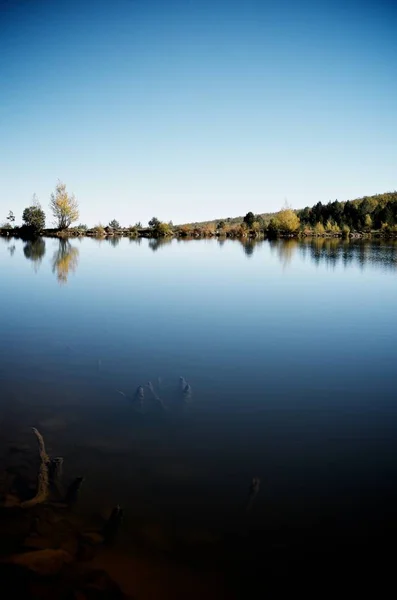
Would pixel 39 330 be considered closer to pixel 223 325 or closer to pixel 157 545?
pixel 223 325

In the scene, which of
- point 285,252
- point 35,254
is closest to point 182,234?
point 285,252

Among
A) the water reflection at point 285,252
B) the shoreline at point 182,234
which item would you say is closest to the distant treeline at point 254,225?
the shoreline at point 182,234

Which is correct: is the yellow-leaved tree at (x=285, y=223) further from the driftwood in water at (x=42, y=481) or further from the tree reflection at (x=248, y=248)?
the driftwood in water at (x=42, y=481)

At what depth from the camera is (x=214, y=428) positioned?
468 cm

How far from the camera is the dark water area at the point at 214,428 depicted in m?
2.99

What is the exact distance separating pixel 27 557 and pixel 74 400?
2.71 metres

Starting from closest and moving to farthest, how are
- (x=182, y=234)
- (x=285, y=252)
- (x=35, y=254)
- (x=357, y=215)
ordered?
1. (x=35, y=254)
2. (x=285, y=252)
3. (x=182, y=234)
4. (x=357, y=215)

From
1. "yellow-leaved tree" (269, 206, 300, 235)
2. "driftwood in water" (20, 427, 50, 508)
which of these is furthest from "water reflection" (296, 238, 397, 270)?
"yellow-leaved tree" (269, 206, 300, 235)

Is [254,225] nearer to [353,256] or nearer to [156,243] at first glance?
[156,243]

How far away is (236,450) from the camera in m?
4.21

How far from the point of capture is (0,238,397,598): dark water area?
2988 mm

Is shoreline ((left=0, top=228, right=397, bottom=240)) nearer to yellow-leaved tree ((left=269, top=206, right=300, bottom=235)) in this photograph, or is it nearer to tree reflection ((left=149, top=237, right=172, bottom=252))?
yellow-leaved tree ((left=269, top=206, right=300, bottom=235))

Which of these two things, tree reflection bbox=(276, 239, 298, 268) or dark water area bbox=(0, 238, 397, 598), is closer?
dark water area bbox=(0, 238, 397, 598)

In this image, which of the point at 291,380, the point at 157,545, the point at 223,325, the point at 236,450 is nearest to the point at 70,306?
the point at 223,325
